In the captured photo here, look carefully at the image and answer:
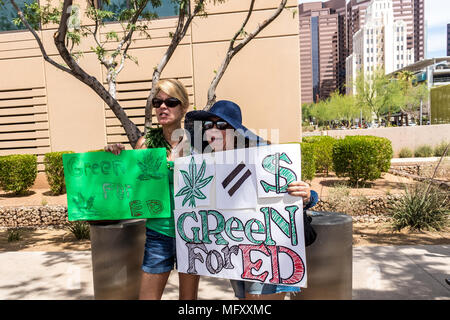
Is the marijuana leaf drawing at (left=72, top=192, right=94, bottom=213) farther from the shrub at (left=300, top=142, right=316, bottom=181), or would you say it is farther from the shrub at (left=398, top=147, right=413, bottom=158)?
the shrub at (left=398, top=147, right=413, bottom=158)

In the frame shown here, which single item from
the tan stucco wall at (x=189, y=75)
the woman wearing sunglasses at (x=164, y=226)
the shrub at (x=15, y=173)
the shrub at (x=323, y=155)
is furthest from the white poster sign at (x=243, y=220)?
the shrub at (x=323, y=155)

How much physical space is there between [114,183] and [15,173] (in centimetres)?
959

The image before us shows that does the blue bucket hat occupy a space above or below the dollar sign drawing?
above

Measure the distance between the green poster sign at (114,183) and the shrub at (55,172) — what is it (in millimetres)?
8461

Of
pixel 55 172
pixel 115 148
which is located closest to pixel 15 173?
pixel 55 172

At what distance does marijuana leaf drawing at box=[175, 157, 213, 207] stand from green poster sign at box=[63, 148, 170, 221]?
24 cm

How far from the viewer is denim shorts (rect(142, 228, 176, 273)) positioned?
243cm

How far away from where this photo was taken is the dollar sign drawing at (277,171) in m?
2.20

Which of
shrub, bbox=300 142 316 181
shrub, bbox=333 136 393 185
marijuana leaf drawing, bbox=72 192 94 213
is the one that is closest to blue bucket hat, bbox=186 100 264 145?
marijuana leaf drawing, bbox=72 192 94 213

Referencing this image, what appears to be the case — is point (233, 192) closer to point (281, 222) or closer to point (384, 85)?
point (281, 222)

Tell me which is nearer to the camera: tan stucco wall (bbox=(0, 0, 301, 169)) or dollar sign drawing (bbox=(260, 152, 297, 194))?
dollar sign drawing (bbox=(260, 152, 297, 194))

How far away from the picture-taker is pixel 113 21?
11.3m
